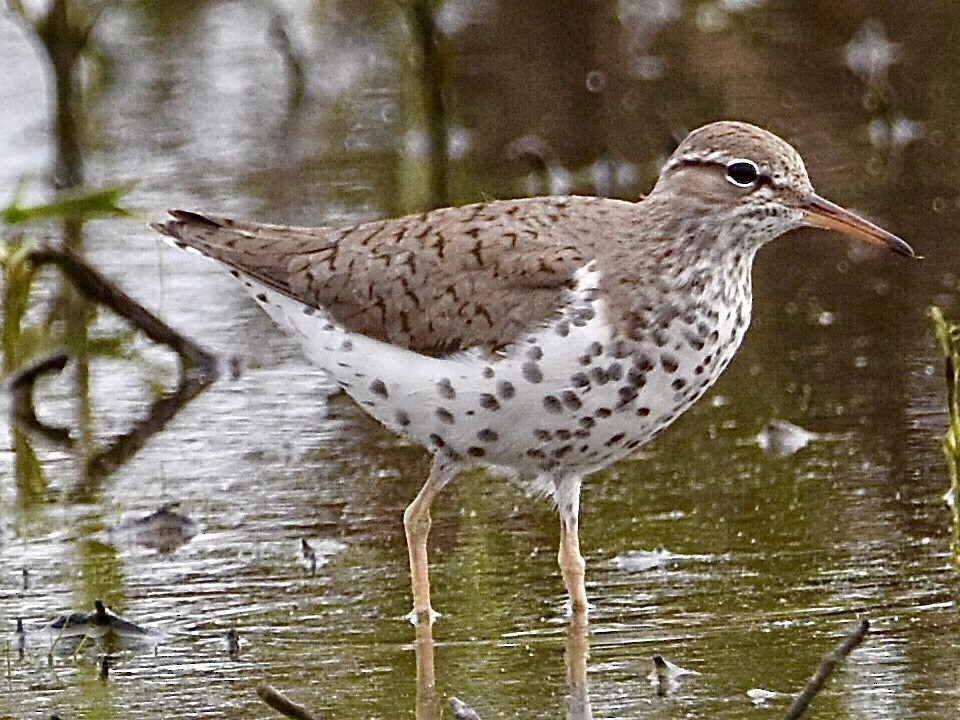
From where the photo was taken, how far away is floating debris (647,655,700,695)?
19.2ft

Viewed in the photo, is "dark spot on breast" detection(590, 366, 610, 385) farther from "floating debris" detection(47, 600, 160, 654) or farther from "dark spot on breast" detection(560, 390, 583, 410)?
"floating debris" detection(47, 600, 160, 654)

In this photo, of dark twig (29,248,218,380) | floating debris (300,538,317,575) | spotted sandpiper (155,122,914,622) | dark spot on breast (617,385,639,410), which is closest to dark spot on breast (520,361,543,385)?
spotted sandpiper (155,122,914,622)

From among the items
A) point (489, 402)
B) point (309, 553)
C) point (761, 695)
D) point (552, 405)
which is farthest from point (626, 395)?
point (309, 553)

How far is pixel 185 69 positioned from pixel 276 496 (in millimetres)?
6686

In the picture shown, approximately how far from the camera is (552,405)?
254 inches

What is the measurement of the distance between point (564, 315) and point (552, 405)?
0.27m

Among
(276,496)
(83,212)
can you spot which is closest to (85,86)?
(83,212)

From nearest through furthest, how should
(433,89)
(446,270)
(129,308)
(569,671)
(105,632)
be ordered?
(569,671) → (105,632) → (446,270) → (129,308) → (433,89)

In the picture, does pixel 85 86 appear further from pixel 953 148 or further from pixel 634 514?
pixel 634 514

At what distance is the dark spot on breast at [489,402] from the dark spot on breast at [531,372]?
12 centimetres

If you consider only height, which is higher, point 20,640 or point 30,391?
point 30,391

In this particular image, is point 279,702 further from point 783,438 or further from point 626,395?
point 783,438

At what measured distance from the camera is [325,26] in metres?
14.3

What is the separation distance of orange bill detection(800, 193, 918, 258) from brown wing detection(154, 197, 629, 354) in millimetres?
619
